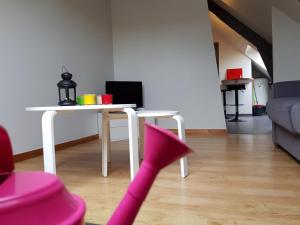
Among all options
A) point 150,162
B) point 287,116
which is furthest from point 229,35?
point 150,162

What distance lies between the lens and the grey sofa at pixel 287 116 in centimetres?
159

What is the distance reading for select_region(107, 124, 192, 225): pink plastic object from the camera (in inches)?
10.6

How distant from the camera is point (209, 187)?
147 cm

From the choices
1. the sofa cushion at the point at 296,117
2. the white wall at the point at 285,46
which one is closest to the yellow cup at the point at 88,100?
the sofa cushion at the point at 296,117

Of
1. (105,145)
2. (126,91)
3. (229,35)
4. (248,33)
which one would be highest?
(229,35)

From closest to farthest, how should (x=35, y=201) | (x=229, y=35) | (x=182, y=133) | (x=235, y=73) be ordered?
(x=35, y=201)
(x=182, y=133)
(x=229, y=35)
(x=235, y=73)

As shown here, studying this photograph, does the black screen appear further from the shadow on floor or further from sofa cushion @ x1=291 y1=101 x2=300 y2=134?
sofa cushion @ x1=291 y1=101 x2=300 y2=134

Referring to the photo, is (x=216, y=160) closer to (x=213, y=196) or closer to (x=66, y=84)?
(x=213, y=196)

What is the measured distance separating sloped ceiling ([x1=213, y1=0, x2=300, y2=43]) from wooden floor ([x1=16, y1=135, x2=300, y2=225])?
1696mm

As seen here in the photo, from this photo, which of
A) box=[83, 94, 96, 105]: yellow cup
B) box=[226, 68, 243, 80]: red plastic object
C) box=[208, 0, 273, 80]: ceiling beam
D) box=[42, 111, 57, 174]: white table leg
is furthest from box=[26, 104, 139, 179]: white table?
box=[226, 68, 243, 80]: red plastic object

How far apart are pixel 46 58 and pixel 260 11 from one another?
2737mm

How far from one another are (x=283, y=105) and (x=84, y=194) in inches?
54.8

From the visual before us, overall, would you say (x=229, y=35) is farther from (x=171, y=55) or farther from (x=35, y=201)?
(x=35, y=201)

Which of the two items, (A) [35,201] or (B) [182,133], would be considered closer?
(A) [35,201]
